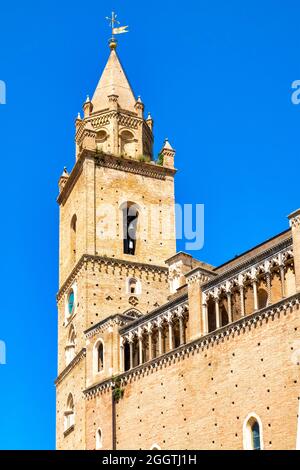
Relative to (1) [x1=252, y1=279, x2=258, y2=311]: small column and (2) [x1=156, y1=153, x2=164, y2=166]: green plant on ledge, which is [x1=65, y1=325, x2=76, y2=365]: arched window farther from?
(1) [x1=252, y1=279, x2=258, y2=311]: small column

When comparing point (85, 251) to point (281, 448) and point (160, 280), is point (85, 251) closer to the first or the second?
point (160, 280)

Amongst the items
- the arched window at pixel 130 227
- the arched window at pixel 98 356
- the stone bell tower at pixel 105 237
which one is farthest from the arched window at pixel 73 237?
the arched window at pixel 98 356

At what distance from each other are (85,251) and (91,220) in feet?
4.17

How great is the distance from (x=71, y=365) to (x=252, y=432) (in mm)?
11177

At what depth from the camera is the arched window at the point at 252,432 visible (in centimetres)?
2542

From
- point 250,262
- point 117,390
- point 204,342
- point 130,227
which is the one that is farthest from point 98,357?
point 250,262

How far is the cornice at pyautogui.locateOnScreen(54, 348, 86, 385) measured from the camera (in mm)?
34316

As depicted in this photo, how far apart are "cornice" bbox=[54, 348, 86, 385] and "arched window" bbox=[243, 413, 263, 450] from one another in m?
9.60

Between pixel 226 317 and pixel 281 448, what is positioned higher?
pixel 226 317

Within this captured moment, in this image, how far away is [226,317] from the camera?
28797mm

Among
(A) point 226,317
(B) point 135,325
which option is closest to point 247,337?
(A) point 226,317

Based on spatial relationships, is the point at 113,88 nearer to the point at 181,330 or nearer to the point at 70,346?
the point at 70,346

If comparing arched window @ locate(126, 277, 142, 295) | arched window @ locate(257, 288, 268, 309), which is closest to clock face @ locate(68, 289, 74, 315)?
arched window @ locate(126, 277, 142, 295)
